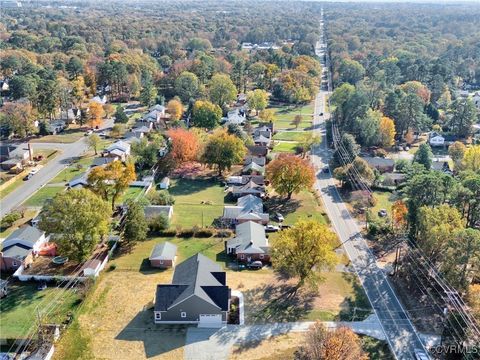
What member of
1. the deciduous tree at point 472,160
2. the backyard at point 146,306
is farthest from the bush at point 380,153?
the backyard at point 146,306

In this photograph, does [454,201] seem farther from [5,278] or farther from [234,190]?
[5,278]

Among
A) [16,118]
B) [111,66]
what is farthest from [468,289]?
[111,66]

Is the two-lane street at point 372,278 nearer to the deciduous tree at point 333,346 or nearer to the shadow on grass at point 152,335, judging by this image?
the deciduous tree at point 333,346

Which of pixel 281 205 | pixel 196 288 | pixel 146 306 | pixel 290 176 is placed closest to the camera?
pixel 196 288

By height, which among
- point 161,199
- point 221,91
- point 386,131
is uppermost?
point 221,91

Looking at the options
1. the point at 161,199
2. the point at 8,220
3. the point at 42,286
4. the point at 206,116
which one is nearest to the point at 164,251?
the point at 42,286

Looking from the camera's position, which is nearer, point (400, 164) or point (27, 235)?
point (27, 235)

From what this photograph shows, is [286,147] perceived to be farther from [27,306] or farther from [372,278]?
[27,306]
